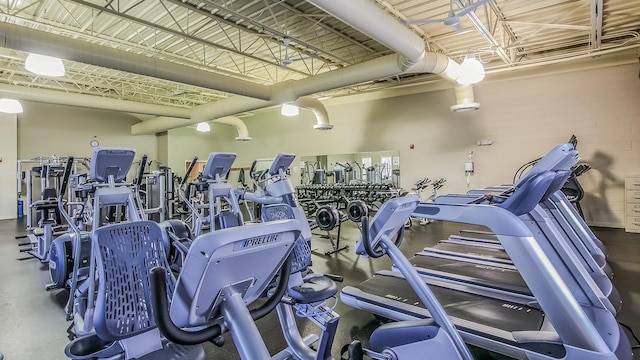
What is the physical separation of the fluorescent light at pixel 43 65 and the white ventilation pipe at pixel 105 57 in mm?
249

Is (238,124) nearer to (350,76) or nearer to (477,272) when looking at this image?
(350,76)

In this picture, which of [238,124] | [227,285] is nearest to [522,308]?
[227,285]

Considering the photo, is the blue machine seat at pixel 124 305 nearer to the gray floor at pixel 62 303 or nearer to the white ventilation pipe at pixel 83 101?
the gray floor at pixel 62 303

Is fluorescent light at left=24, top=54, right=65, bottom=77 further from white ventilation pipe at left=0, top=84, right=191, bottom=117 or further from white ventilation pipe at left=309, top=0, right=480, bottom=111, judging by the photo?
white ventilation pipe at left=0, top=84, right=191, bottom=117

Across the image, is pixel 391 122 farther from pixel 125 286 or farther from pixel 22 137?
pixel 22 137

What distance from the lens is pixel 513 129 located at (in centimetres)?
770

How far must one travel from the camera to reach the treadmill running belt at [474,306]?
2266 mm

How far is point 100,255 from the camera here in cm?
183

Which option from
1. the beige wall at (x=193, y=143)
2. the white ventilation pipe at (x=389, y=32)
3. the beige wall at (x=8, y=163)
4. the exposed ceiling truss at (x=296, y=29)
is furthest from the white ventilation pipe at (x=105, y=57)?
the beige wall at (x=8, y=163)

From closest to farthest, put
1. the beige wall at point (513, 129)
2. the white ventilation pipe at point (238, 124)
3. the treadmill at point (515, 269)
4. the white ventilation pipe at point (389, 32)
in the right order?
the treadmill at point (515, 269) → the white ventilation pipe at point (389, 32) → the beige wall at point (513, 129) → the white ventilation pipe at point (238, 124)

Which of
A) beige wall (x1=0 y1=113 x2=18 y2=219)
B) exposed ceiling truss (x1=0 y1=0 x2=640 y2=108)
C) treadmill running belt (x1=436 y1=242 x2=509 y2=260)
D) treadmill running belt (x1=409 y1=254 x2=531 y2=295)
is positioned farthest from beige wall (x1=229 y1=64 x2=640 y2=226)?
beige wall (x1=0 y1=113 x2=18 y2=219)

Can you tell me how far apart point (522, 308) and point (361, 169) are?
7.62 m

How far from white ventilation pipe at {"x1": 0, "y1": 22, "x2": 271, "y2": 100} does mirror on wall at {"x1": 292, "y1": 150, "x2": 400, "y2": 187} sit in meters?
3.66

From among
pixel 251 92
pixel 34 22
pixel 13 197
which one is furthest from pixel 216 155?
pixel 13 197
